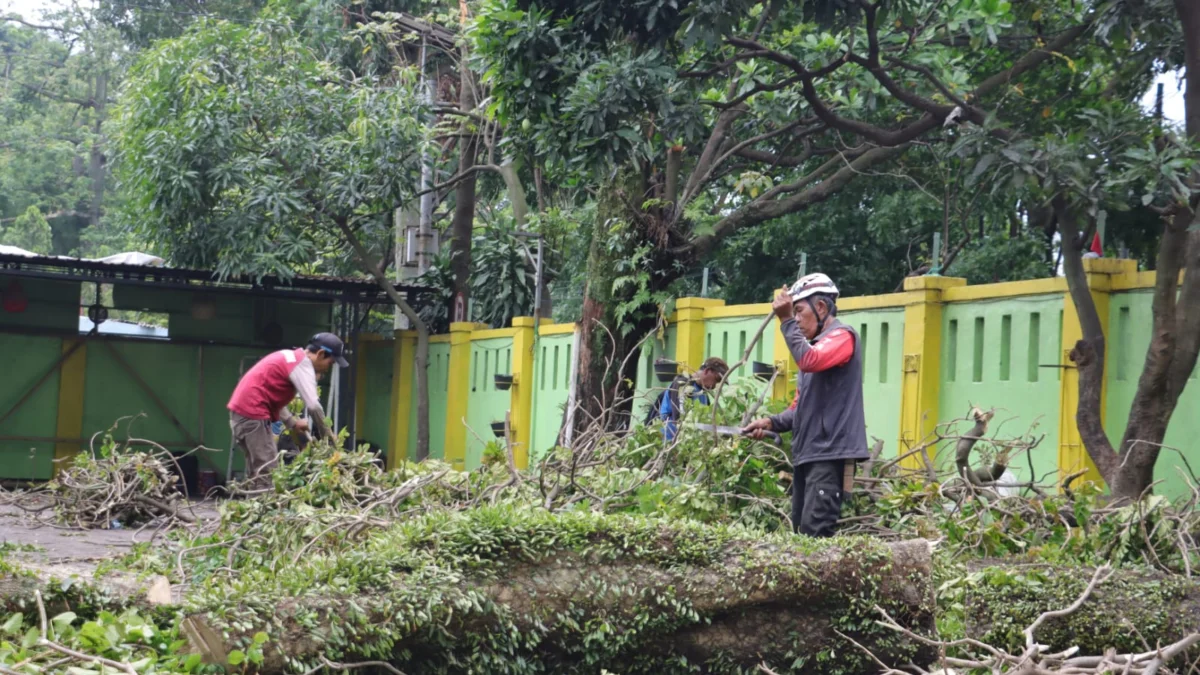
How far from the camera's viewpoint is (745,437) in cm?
691

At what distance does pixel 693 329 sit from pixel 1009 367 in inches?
156

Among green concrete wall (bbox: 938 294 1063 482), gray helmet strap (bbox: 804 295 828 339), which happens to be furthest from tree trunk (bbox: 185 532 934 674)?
green concrete wall (bbox: 938 294 1063 482)

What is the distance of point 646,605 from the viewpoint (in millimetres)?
4680

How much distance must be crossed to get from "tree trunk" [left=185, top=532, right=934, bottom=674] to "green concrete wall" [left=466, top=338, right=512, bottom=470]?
11197 millimetres

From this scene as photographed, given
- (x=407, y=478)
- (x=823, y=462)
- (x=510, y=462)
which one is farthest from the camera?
(x=407, y=478)

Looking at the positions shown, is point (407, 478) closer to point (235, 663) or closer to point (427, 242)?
point (235, 663)

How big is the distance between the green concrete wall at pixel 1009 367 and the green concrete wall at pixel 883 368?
1.44ft

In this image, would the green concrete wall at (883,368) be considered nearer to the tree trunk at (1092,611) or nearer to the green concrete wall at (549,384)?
the tree trunk at (1092,611)

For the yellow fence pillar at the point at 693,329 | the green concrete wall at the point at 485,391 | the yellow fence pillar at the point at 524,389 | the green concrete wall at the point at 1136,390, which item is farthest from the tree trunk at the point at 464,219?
the green concrete wall at the point at 1136,390

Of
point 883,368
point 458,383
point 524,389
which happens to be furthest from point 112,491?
point 458,383

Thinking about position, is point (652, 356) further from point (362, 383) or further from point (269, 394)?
point (362, 383)

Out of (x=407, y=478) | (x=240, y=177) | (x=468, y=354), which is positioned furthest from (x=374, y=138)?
(x=407, y=478)

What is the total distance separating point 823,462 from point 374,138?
1156cm

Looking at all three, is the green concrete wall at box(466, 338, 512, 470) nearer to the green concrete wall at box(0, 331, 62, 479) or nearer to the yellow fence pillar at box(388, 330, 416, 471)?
the yellow fence pillar at box(388, 330, 416, 471)
